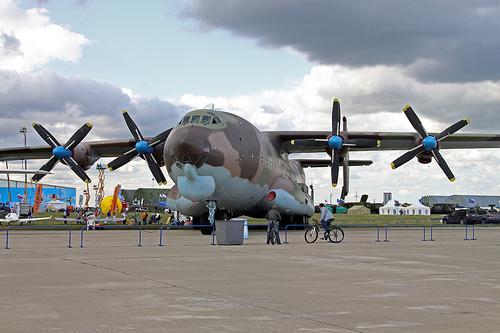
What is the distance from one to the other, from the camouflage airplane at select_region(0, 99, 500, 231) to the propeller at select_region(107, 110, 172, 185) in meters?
0.06

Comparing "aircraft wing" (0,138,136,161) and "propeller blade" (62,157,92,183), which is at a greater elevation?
"aircraft wing" (0,138,136,161)

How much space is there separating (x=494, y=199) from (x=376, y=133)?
497ft

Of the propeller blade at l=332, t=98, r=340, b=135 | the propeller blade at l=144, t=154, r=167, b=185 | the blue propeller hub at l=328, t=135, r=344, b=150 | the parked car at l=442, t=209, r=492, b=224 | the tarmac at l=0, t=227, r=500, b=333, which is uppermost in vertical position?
the propeller blade at l=332, t=98, r=340, b=135

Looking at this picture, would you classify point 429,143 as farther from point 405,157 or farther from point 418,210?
point 418,210

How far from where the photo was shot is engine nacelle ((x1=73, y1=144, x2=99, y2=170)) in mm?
37781

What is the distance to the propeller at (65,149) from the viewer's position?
1443 inches

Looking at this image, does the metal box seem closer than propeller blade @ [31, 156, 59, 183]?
Yes

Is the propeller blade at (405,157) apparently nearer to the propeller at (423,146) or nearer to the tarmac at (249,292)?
the propeller at (423,146)

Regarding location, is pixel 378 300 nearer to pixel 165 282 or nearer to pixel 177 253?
pixel 165 282

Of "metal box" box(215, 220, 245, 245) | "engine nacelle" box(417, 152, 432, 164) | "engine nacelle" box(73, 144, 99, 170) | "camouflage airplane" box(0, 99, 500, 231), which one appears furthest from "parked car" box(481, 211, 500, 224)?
"metal box" box(215, 220, 245, 245)

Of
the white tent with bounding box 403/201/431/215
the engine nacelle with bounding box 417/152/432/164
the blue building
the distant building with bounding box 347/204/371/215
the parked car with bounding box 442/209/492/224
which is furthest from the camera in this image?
the blue building

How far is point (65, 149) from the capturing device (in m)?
36.9

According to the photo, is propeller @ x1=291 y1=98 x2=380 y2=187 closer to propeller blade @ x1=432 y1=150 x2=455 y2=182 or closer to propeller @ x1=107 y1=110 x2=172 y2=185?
propeller blade @ x1=432 y1=150 x2=455 y2=182

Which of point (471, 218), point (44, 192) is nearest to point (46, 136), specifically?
point (471, 218)
